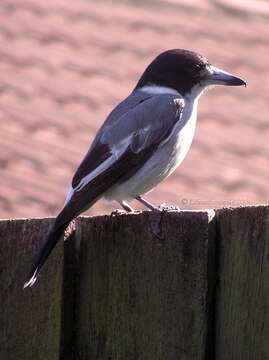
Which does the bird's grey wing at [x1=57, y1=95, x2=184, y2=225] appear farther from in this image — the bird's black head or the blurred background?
the blurred background

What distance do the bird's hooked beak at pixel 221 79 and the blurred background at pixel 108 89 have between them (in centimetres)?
52

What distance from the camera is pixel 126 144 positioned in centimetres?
442

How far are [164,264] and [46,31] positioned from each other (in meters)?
5.51

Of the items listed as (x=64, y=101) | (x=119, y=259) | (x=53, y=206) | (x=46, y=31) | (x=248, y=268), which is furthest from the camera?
(x=46, y=31)

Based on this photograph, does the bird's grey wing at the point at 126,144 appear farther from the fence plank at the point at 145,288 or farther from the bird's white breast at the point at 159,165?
the fence plank at the point at 145,288

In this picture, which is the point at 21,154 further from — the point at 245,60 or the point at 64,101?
the point at 245,60

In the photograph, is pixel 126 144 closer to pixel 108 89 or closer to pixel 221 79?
pixel 221 79

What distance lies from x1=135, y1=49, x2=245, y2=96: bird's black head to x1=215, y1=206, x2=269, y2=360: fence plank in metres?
2.57

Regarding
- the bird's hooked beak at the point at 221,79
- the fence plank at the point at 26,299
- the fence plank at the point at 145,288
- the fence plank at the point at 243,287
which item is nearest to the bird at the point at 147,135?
the bird's hooked beak at the point at 221,79

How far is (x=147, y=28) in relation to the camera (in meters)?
8.43

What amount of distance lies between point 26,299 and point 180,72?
2439 millimetres

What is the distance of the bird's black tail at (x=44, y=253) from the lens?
2.79 meters

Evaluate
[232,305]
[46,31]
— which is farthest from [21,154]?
[232,305]

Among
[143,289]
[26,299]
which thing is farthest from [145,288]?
[26,299]
